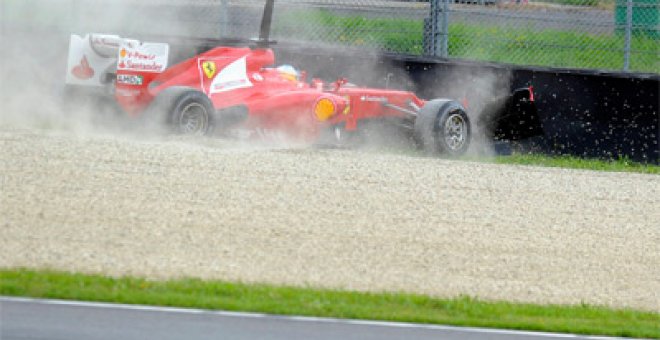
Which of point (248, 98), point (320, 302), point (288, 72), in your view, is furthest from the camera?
point (288, 72)

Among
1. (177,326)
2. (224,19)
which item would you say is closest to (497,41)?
(224,19)

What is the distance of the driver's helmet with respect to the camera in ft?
48.8

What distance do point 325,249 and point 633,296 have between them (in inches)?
95.3

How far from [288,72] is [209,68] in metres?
1.07

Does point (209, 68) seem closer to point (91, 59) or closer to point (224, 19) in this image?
point (91, 59)

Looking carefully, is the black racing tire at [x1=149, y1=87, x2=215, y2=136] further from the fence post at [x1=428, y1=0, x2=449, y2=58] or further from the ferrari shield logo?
the fence post at [x1=428, y1=0, x2=449, y2=58]

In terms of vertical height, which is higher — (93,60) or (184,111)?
(93,60)

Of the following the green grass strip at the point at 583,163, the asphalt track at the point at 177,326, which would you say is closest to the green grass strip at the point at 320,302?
the asphalt track at the point at 177,326

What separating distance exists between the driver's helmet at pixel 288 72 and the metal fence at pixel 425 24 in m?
1.69

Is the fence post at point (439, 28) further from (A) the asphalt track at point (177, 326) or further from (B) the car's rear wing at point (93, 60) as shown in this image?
(A) the asphalt track at point (177, 326)

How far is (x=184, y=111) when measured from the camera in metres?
13.7

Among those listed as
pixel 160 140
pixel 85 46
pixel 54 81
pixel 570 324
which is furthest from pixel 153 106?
pixel 570 324

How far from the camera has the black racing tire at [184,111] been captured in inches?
535

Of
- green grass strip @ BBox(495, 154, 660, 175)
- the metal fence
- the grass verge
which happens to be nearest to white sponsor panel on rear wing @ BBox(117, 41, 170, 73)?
the metal fence
